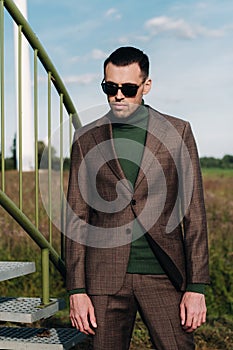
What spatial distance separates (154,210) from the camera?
9.11 feet

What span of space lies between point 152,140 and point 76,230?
18.5 inches

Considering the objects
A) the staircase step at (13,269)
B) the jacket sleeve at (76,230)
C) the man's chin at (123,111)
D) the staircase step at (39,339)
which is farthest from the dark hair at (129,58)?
the staircase step at (39,339)

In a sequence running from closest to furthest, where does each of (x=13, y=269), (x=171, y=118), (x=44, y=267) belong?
(x=171, y=118) < (x=13, y=269) < (x=44, y=267)

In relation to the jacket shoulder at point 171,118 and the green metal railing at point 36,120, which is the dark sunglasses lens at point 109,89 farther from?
the green metal railing at point 36,120

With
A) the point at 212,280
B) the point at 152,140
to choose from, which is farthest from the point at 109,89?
the point at 212,280

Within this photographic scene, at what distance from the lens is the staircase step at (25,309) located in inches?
138

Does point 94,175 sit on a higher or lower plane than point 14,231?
higher

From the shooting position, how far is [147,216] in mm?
2764

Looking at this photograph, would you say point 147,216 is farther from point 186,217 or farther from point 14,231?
point 14,231

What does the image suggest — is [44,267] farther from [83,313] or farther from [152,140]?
[152,140]

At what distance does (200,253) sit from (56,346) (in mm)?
1125

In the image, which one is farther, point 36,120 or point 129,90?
point 36,120

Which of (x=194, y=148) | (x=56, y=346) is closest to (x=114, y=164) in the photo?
(x=194, y=148)

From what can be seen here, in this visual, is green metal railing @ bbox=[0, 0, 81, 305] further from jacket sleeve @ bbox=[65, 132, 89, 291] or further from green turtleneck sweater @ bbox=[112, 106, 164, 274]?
green turtleneck sweater @ bbox=[112, 106, 164, 274]
